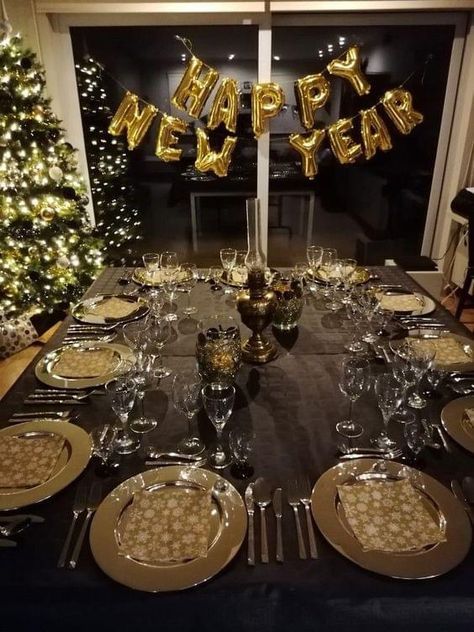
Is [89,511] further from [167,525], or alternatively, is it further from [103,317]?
[103,317]

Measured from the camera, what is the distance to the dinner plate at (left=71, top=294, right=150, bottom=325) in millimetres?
1712

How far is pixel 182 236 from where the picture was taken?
406cm

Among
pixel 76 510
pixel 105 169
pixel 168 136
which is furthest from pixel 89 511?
pixel 105 169

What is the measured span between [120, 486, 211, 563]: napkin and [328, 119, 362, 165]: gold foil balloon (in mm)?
2804

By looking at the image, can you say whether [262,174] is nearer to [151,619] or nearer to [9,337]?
[9,337]

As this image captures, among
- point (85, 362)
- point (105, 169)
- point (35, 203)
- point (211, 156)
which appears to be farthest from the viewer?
point (105, 169)

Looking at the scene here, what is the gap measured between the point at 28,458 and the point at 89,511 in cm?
24

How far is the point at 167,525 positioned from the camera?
898 mm

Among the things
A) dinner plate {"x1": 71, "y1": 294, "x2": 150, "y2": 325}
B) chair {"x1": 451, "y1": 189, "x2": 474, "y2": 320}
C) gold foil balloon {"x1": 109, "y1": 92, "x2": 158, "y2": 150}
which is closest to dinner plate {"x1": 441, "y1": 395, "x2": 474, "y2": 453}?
dinner plate {"x1": 71, "y1": 294, "x2": 150, "y2": 325}

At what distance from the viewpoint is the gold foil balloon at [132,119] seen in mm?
3047

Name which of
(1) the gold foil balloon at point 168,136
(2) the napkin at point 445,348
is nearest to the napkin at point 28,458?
(2) the napkin at point 445,348

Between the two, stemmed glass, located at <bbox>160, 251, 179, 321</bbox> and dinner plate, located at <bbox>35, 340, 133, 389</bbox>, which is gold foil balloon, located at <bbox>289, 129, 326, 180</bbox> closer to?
stemmed glass, located at <bbox>160, 251, 179, 321</bbox>

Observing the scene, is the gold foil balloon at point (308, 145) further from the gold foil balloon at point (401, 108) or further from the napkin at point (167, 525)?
the napkin at point (167, 525)

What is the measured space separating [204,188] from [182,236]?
0.51m
